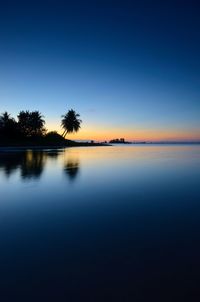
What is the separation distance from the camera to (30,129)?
68.0m

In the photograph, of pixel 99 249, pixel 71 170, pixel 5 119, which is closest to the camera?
pixel 99 249

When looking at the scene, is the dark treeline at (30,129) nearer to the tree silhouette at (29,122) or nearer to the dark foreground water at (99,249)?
the tree silhouette at (29,122)

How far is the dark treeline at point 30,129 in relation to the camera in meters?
59.4

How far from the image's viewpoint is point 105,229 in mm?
4973

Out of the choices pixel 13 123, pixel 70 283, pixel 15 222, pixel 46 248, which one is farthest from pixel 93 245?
pixel 13 123

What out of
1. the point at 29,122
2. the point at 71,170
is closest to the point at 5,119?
the point at 29,122

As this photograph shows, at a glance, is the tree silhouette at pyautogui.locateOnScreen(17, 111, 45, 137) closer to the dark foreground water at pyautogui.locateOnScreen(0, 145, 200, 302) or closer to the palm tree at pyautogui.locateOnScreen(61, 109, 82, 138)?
the palm tree at pyautogui.locateOnScreen(61, 109, 82, 138)

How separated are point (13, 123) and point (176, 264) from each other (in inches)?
2538

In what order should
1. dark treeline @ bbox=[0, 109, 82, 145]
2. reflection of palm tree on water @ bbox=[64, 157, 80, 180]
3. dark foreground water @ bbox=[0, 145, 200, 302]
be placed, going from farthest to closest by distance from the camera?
dark treeline @ bbox=[0, 109, 82, 145] < reflection of palm tree on water @ bbox=[64, 157, 80, 180] < dark foreground water @ bbox=[0, 145, 200, 302]

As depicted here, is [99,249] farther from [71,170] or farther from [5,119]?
[5,119]

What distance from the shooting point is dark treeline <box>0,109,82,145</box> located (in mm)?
59406

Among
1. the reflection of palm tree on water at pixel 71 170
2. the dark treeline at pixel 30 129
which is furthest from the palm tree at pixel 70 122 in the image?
the reflection of palm tree on water at pixel 71 170

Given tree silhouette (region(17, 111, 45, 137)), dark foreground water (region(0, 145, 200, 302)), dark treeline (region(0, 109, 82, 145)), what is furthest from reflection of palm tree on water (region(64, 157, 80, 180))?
tree silhouette (region(17, 111, 45, 137))

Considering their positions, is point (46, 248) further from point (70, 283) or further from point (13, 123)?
point (13, 123)
